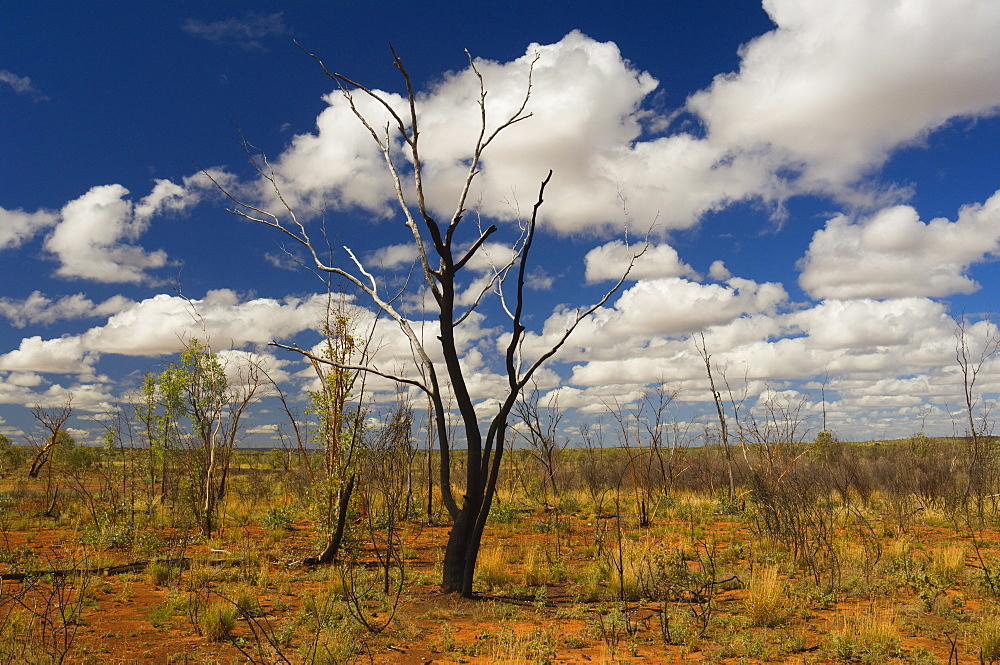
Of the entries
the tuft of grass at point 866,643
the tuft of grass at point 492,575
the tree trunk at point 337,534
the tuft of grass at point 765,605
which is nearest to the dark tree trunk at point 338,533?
the tree trunk at point 337,534

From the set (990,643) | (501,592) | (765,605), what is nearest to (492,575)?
(501,592)

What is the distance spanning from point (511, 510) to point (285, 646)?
1312 cm

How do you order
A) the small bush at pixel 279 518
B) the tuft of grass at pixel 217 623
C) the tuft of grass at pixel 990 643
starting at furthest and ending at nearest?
the small bush at pixel 279 518 < the tuft of grass at pixel 217 623 < the tuft of grass at pixel 990 643

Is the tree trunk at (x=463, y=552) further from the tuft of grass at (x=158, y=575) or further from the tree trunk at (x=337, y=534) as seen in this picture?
the tuft of grass at (x=158, y=575)

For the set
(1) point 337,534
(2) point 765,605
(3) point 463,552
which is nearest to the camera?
(2) point 765,605

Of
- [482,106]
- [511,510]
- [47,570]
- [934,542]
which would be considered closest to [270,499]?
[511,510]

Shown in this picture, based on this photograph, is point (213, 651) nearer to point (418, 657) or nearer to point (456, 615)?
point (418, 657)

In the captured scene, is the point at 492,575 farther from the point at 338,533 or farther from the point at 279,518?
the point at 279,518

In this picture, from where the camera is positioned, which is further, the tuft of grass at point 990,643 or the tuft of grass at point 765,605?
the tuft of grass at point 765,605

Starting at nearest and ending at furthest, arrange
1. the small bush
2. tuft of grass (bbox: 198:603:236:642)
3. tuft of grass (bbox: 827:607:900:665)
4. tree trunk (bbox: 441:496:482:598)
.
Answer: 1. tuft of grass (bbox: 827:607:900:665)
2. tuft of grass (bbox: 198:603:236:642)
3. tree trunk (bbox: 441:496:482:598)
4. the small bush

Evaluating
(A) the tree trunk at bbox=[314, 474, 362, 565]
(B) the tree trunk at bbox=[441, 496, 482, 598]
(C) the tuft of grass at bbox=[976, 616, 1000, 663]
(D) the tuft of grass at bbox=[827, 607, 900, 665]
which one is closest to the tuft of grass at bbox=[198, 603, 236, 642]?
(B) the tree trunk at bbox=[441, 496, 482, 598]

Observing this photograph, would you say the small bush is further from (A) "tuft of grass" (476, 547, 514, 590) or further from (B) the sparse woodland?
(A) "tuft of grass" (476, 547, 514, 590)

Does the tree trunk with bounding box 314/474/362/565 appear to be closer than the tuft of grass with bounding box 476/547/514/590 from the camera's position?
No

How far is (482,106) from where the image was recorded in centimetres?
1020
